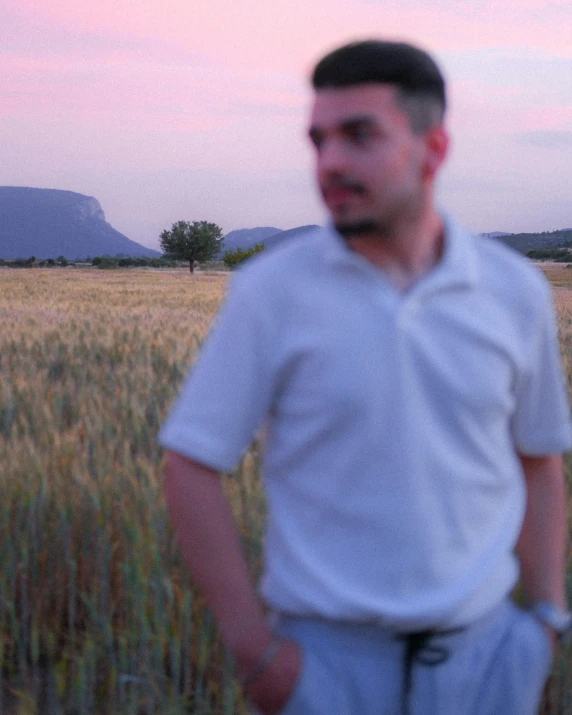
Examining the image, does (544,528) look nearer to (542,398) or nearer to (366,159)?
(542,398)

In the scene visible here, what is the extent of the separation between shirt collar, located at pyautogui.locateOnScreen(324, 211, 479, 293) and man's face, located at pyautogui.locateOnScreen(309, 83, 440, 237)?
3 cm

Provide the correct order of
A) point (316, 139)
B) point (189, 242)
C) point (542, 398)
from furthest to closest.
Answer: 1. point (189, 242)
2. point (542, 398)
3. point (316, 139)

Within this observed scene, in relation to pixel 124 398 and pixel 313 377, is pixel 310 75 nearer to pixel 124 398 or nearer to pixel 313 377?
pixel 313 377

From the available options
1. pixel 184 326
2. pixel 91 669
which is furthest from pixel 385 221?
pixel 184 326

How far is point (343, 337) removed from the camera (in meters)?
1.05

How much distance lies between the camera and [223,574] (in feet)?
3.65

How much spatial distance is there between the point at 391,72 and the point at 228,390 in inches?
17.6

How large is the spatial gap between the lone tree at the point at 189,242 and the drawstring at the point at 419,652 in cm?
5572

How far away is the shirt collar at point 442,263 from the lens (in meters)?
1.08

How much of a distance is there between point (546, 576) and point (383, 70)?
32.0 inches

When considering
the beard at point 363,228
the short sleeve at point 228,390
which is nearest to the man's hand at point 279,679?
the short sleeve at point 228,390

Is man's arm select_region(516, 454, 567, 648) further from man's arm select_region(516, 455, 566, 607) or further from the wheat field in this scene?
the wheat field

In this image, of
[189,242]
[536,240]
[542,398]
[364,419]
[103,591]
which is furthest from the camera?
[536,240]

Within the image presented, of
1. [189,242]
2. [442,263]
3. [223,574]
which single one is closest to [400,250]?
[442,263]
